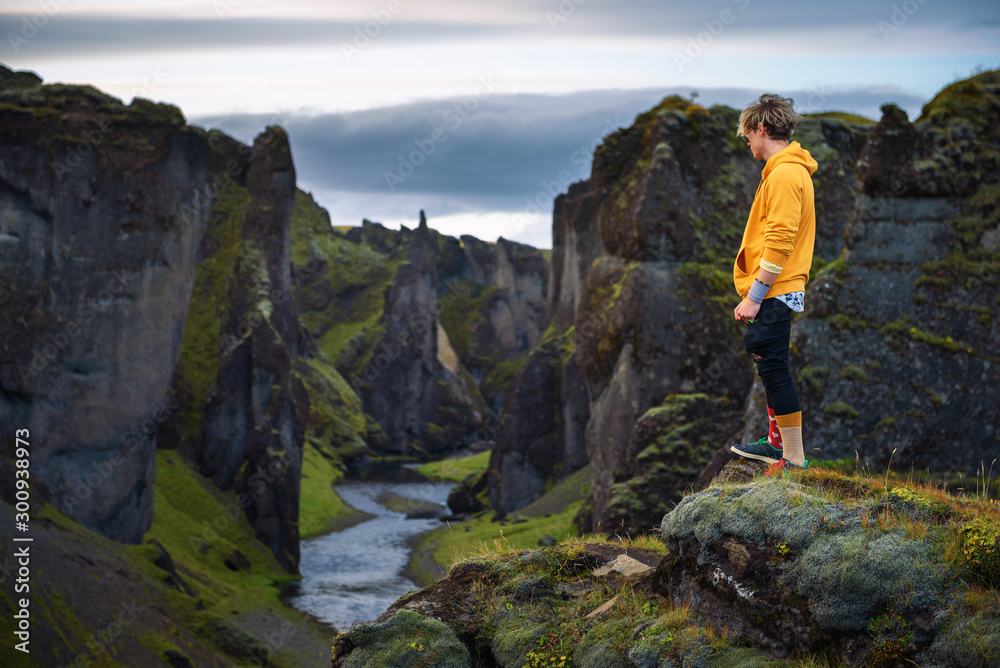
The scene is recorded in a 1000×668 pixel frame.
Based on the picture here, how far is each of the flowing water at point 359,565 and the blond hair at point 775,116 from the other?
21758 mm

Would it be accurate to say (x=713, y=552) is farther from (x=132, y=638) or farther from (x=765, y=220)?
(x=132, y=638)

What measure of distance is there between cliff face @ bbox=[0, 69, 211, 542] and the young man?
31508mm

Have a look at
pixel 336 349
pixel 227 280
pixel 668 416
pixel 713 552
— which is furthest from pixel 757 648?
pixel 336 349

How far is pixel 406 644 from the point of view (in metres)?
10.1

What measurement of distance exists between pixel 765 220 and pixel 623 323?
22620 mm

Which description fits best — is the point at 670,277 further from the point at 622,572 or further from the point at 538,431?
the point at 538,431

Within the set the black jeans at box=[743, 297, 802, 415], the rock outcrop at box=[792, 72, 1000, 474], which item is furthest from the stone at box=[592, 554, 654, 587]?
the rock outcrop at box=[792, 72, 1000, 474]

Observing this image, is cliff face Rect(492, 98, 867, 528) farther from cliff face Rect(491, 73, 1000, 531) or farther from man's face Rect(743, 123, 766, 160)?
man's face Rect(743, 123, 766, 160)

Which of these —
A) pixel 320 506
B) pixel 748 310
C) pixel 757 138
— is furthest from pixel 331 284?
pixel 748 310

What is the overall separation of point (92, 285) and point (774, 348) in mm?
33382

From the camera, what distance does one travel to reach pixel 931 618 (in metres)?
7.20

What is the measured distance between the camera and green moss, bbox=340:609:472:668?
9.96 metres

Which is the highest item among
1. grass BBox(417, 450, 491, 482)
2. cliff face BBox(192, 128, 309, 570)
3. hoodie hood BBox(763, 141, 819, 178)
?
hoodie hood BBox(763, 141, 819, 178)

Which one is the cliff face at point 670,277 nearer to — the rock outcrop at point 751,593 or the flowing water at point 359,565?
the flowing water at point 359,565
